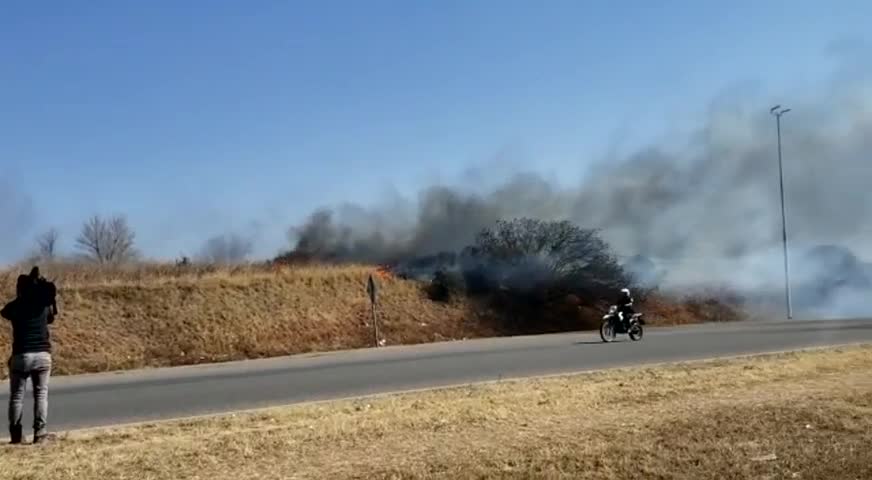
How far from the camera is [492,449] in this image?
7.61m

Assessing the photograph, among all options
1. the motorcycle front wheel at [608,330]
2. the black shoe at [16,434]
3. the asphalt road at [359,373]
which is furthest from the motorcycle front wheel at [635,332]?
the black shoe at [16,434]

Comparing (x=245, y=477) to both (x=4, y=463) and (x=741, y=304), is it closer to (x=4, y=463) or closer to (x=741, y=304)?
(x=4, y=463)

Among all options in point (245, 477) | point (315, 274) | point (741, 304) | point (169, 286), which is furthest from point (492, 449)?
point (741, 304)

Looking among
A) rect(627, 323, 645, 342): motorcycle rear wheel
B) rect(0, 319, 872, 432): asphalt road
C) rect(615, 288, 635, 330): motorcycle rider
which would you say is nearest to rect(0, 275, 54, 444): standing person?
rect(0, 319, 872, 432): asphalt road

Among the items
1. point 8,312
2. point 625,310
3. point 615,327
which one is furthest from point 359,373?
point 625,310

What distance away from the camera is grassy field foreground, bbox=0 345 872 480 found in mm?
6996

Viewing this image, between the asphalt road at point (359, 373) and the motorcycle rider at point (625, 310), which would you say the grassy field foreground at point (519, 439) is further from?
the motorcycle rider at point (625, 310)

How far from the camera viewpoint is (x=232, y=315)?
31859mm

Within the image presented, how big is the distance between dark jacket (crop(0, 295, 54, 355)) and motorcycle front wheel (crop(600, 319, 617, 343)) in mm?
16707

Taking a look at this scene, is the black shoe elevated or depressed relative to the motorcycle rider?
depressed

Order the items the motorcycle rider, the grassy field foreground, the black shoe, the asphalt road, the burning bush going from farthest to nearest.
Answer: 1. the burning bush
2. the motorcycle rider
3. the asphalt road
4. the black shoe
5. the grassy field foreground

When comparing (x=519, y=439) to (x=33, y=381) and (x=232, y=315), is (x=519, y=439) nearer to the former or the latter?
(x=33, y=381)

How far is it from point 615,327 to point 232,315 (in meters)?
14.2

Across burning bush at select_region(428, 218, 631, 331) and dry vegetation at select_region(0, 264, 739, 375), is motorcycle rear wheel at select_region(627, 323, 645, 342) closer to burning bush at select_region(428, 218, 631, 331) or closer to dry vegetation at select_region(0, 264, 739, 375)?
dry vegetation at select_region(0, 264, 739, 375)
